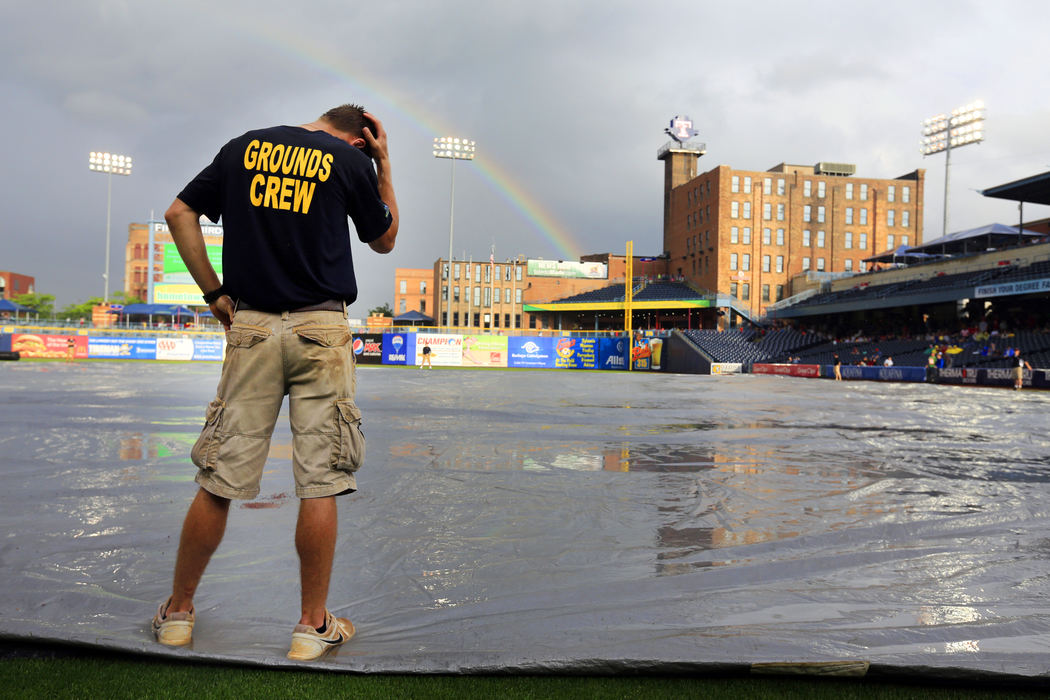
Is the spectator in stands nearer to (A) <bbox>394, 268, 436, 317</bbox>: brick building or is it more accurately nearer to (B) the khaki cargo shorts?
(B) the khaki cargo shorts

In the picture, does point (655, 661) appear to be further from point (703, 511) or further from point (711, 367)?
point (711, 367)

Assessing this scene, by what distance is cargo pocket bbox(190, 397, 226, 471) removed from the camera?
233 centimetres

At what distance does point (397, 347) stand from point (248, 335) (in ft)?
159

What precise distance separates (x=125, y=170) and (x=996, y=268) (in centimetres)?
6799

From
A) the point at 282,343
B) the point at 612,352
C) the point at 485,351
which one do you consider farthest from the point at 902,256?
the point at 282,343


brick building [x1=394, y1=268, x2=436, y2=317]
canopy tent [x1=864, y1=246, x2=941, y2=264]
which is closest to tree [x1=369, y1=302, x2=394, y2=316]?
brick building [x1=394, y1=268, x2=436, y2=317]

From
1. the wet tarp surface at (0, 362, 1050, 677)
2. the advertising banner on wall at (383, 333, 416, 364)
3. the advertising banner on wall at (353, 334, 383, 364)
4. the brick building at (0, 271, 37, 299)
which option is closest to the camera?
the wet tarp surface at (0, 362, 1050, 677)

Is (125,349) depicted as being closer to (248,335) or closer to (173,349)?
(173,349)

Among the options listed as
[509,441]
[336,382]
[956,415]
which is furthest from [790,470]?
[956,415]

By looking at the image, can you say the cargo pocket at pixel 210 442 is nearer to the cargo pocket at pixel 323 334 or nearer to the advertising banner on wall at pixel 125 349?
the cargo pocket at pixel 323 334

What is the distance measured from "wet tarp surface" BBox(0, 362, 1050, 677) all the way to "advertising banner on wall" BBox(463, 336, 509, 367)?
137ft

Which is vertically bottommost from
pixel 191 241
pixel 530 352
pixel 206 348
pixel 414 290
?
pixel 206 348

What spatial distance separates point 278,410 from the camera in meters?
2.38

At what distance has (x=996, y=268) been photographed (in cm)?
3716
